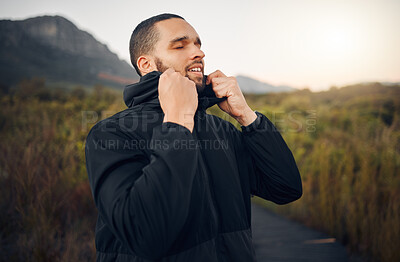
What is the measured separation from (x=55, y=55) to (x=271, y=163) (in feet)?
137

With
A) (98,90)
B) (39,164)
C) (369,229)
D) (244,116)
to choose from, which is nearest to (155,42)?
(244,116)

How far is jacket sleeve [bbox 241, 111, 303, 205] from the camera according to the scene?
138cm

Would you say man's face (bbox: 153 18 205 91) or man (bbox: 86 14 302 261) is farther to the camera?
man's face (bbox: 153 18 205 91)

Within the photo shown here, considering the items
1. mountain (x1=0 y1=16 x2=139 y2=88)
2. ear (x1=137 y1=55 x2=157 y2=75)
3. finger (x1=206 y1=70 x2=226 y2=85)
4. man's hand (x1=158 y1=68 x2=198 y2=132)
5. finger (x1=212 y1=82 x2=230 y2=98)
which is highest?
mountain (x1=0 y1=16 x2=139 y2=88)

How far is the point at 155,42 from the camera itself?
156cm

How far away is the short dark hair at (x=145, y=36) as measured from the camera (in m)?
1.58

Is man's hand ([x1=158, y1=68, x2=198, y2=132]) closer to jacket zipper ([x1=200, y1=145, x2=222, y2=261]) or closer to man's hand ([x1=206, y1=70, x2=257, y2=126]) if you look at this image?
jacket zipper ([x1=200, y1=145, x2=222, y2=261])

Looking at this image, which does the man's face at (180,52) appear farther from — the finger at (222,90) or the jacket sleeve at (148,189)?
the jacket sleeve at (148,189)

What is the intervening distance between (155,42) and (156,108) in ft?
1.61

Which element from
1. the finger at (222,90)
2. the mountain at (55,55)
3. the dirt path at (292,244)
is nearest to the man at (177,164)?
the finger at (222,90)

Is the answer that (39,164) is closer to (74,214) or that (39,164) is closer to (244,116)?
(74,214)

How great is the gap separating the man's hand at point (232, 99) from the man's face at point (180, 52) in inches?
4.6

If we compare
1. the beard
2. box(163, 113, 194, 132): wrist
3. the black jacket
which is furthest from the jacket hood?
box(163, 113, 194, 132): wrist

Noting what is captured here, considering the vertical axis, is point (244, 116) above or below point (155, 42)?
below
